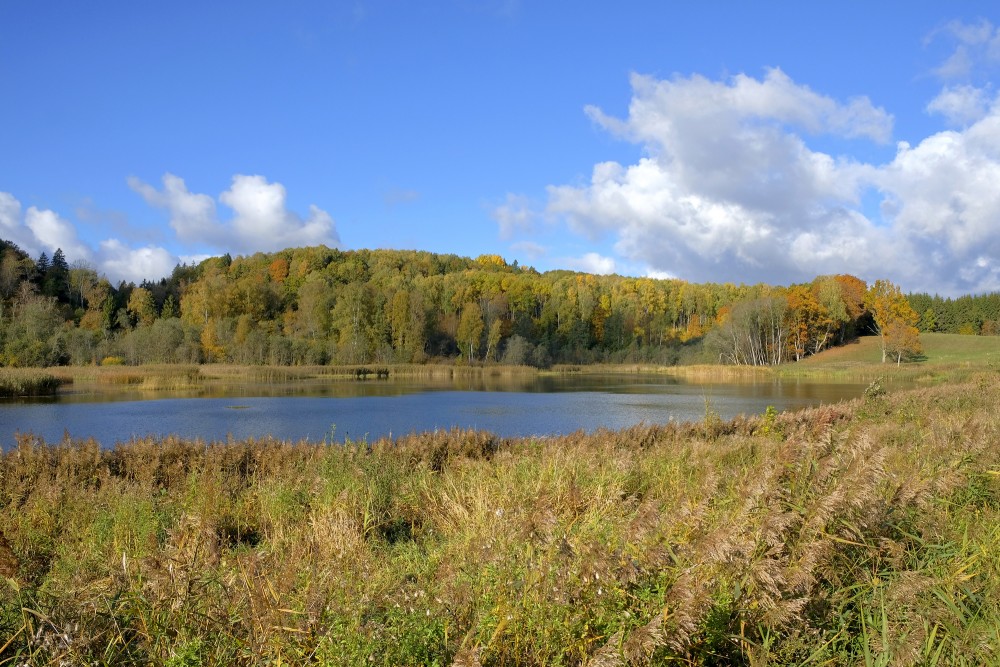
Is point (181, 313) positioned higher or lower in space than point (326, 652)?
higher

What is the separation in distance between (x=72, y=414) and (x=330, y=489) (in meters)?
23.4

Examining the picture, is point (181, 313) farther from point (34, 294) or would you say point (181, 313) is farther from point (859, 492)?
point (859, 492)

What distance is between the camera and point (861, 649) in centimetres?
336

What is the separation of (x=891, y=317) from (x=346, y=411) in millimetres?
71505

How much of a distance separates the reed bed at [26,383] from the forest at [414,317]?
15026mm

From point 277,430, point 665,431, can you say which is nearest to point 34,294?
point 277,430

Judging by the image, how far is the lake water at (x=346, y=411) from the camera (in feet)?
66.2

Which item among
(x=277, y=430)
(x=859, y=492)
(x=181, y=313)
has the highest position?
(x=181, y=313)

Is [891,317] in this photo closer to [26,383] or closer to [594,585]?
[26,383]

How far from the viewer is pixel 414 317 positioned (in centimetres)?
7488

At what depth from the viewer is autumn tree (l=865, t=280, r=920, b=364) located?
68312 mm

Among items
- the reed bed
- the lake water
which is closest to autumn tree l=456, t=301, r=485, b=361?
the lake water

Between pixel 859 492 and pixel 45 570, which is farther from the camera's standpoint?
pixel 45 570

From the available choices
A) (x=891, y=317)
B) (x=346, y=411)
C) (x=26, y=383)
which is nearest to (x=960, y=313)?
(x=891, y=317)
